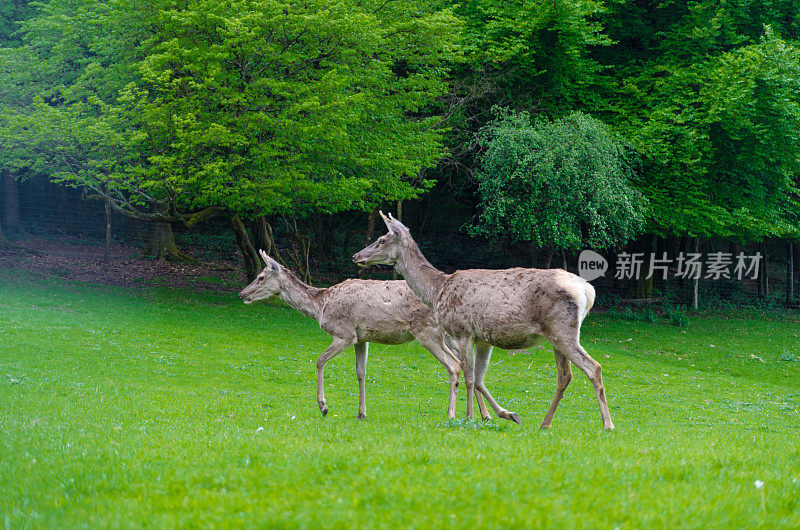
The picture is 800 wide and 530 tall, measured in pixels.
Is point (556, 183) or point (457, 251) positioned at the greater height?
point (556, 183)

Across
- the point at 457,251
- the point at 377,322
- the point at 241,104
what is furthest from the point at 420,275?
the point at 457,251

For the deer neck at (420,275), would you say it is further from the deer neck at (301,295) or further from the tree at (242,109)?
the tree at (242,109)

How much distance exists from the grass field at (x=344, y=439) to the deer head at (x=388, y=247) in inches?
99.8

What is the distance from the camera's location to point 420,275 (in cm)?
1172

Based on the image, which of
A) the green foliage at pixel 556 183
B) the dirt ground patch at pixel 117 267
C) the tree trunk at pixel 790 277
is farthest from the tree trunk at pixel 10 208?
the tree trunk at pixel 790 277

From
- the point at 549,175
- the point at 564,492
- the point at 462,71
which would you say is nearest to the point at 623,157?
the point at 549,175

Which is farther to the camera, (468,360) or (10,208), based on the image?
(10,208)

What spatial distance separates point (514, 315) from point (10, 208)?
110ft

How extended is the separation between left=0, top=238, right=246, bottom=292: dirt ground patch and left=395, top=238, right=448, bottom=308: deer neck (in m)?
19.7

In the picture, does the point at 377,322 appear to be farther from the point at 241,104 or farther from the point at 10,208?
the point at 10,208

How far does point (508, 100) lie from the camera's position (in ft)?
99.8

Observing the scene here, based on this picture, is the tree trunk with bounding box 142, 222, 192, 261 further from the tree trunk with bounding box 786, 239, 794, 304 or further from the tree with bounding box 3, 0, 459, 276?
the tree trunk with bounding box 786, 239, 794, 304

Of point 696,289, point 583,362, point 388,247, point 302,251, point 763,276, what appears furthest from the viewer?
point 763,276

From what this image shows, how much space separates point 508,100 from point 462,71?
220cm
